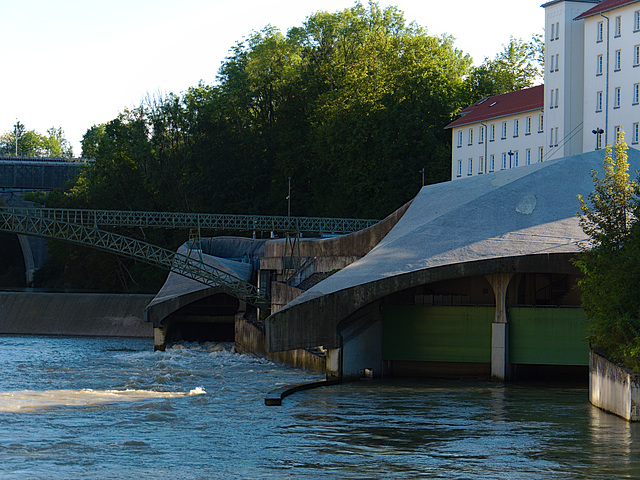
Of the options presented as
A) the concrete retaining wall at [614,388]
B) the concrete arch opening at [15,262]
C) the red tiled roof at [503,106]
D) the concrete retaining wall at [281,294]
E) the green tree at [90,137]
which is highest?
the green tree at [90,137]

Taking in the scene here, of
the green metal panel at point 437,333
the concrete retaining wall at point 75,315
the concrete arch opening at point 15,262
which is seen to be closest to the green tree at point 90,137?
the concrete arch opening at point 15,262

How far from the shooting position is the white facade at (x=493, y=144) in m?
81.7

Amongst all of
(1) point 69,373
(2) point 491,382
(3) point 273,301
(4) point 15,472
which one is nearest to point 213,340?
(3) point 273,301

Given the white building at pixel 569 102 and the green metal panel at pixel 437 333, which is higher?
the white building at pixel 569 102

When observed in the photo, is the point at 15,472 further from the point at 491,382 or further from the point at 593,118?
the point at 593,118

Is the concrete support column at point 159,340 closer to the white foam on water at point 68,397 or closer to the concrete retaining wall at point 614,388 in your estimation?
the white foam on water at point 68,397

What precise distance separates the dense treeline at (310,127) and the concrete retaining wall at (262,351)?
30.1m

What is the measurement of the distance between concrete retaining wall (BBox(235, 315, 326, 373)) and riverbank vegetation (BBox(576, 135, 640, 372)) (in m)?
11.7

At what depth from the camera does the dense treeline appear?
81.6 meters

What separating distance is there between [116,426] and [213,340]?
1310 inches

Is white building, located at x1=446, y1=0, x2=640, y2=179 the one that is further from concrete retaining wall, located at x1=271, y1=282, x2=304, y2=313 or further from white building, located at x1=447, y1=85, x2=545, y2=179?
concrete retaining wall, located at x1=271, y1=282, x2=304, y2=313

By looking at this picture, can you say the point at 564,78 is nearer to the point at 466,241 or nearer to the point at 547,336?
the point at 466,241

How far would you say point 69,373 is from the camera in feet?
128

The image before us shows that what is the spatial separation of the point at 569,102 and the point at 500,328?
→ 40743mm
